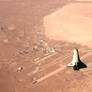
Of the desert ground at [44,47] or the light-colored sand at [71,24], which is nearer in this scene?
the desert ground at [44,47]

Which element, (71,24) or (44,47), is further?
(71,24)

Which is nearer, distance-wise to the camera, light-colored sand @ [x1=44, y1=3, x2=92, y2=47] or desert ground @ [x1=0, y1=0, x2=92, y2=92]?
desert ground @ [x1=0, y1=0, x2=92, y2=92]

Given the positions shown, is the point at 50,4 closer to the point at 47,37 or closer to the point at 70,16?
the point at 70,16

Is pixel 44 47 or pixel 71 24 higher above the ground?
pixel 71 24

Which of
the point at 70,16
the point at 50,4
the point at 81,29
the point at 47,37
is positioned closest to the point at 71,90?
the point at 47,37
